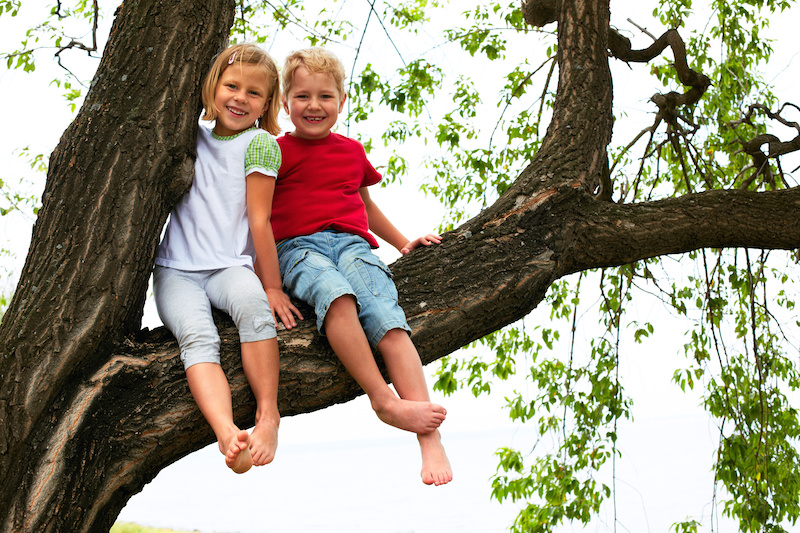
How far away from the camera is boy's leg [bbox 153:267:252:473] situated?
6.03 feet

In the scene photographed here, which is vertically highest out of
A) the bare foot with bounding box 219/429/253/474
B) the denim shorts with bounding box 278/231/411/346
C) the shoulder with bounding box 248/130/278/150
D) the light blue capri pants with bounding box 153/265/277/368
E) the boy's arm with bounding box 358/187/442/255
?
the shoulder with bounding box 248/130/278/150

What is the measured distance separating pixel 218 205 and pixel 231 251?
0.54 feet

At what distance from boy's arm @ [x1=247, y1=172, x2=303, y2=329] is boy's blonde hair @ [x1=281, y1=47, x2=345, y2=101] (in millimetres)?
408

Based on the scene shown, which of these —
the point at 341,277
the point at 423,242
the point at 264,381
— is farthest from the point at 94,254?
the point at 423,242

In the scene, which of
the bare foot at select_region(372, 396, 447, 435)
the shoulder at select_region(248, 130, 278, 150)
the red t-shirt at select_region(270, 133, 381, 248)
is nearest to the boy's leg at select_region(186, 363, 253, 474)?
the bare foot at select_region(372, 396, 447, 435)

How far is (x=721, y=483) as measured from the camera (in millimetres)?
3895

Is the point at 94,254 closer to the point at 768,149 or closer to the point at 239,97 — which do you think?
the point at 239,97

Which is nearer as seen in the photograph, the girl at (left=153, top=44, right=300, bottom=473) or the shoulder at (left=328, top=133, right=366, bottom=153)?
the girl at (left=153, top=44, right=300, bottom=473)

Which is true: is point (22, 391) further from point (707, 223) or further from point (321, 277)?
point (707, 223)

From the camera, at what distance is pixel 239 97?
224cm

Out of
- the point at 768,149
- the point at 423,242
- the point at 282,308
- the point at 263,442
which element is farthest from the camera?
the point at 768,149

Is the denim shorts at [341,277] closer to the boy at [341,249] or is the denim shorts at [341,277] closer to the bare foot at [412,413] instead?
the boy at [341,249]

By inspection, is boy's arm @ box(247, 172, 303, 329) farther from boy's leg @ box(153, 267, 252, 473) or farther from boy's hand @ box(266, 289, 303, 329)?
boy's leg @ box(153, 267, 252, 473)

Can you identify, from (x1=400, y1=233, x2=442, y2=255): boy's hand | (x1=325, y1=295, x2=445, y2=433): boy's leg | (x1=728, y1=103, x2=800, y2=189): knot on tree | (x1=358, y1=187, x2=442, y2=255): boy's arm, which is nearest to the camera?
(x1=325, y1=295, x2=445, y2=433): boy's leg
